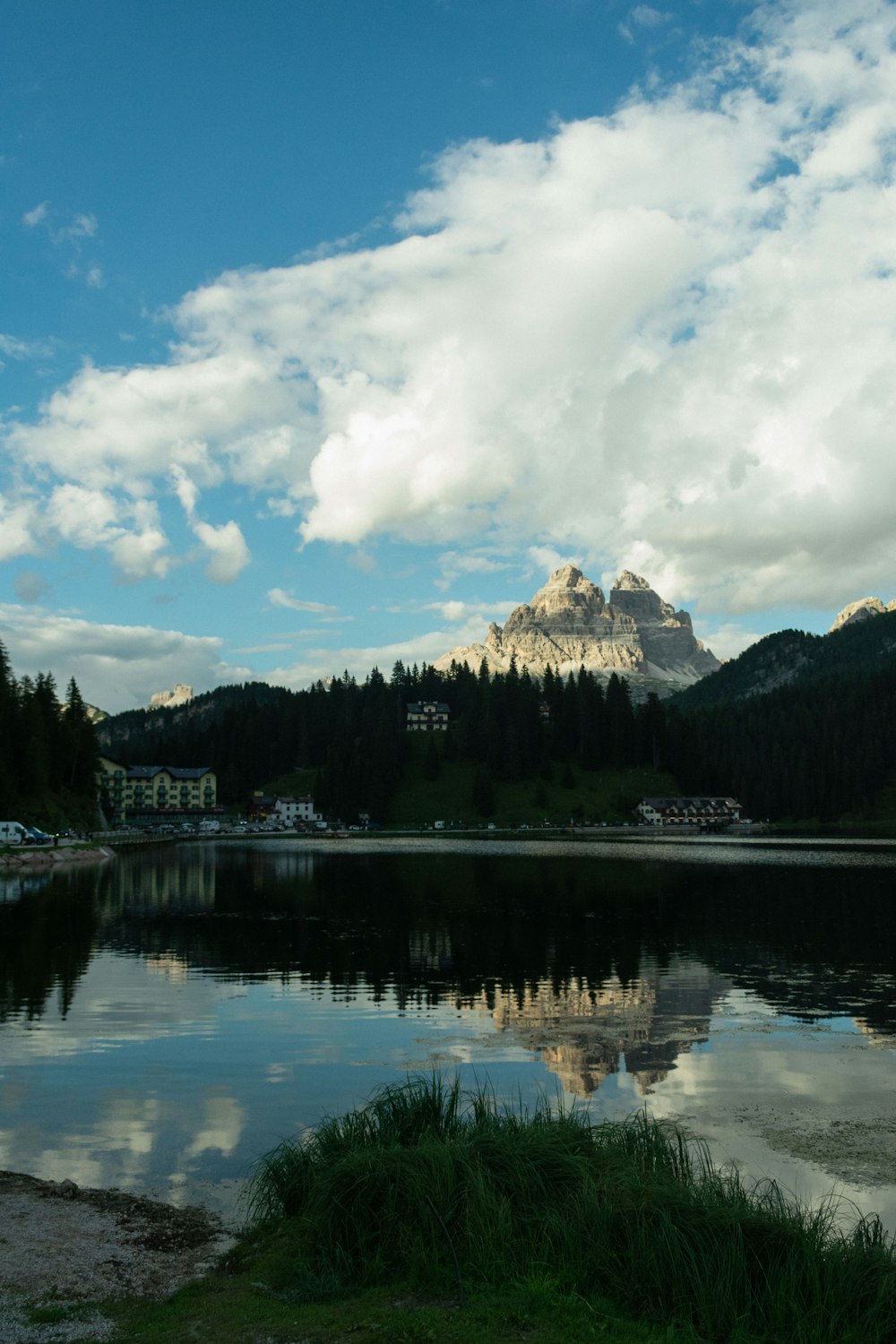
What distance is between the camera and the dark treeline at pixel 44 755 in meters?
138

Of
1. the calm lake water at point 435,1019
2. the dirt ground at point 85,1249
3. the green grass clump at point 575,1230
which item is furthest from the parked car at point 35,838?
the green grass clump at point 575,1230

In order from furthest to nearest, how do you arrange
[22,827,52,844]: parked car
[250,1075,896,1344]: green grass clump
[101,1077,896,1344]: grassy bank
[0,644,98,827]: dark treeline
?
[0,644,98,827]: dark treeline, [22,827,52,844]: parked car, [250,1075,896,1344]: green grass clump, [101,1077,896,1344]: grassy bank

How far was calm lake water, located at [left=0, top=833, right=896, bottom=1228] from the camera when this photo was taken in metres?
22.6

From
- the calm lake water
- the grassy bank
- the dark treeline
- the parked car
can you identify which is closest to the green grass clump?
the grassy bank

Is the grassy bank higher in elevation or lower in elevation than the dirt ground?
higher

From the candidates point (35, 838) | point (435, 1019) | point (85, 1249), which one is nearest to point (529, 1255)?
point (85, 1249)

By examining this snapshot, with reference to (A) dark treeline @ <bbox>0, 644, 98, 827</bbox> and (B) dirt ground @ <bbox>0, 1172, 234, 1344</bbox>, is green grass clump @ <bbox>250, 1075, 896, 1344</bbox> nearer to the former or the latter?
(B) dirt ground @ <bbox>0, 1172, 234, 1344</bbox>

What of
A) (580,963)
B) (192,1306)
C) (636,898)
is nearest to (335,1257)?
(192,1306)

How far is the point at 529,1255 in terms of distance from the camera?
549 inches

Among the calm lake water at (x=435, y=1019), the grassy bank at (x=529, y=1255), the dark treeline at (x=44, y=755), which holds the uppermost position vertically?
the dark treeline at (x=44, y=755)

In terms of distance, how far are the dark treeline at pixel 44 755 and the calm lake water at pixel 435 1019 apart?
61588 millimetres

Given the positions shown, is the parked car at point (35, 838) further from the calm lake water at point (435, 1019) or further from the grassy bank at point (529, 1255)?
the grassy bank at point (529, 1255)

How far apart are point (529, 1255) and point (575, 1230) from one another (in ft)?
2.63

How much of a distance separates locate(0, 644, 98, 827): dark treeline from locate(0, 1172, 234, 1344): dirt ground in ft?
420
